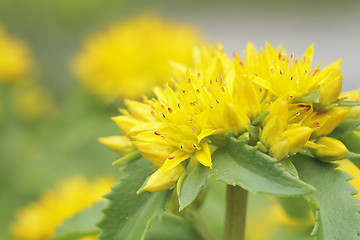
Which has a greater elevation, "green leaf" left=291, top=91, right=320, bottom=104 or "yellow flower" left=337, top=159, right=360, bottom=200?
"green leaf" left=291, top=91, right=320, bottom=104

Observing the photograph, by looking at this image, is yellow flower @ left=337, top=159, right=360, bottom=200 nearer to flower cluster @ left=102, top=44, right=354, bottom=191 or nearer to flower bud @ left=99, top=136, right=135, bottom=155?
flower cluster @ left=102, top=44, right=354, bottom=191

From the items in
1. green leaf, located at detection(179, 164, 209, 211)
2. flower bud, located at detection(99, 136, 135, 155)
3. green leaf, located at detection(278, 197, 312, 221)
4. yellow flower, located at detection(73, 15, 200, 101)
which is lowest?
green leaf, located at detection(278, 197, 312, 221)

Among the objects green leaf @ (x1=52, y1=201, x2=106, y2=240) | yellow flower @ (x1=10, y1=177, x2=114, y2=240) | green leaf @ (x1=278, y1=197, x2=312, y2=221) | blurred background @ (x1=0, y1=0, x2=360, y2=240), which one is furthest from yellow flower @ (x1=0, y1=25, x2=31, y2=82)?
green leaf @ (x1=278, y1=197, x2=312, y2=221)

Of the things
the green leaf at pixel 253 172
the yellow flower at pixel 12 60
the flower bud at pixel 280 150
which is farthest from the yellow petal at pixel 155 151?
the yellow flower at pixel 12 60

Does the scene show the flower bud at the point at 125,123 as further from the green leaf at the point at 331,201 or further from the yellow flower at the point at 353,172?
the yellow flower at the point at 353,172

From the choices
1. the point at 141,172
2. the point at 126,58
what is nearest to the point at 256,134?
the point at 141,172

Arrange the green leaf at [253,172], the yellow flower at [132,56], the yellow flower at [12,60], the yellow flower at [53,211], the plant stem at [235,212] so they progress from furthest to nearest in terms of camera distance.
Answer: the yellow flower at [12,60] < the yellow flower at [132,56] < the yellow flower at [53,211] < the plant stem at [235,212] < the green leaf at [253,172]

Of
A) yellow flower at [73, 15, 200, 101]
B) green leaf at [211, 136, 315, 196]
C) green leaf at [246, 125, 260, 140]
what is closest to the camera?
green leaf at [211, 136, 315, 196]
